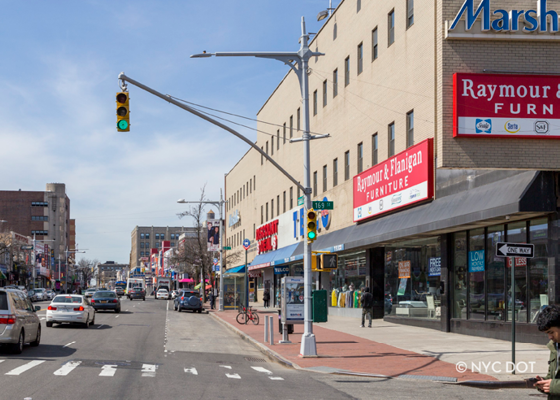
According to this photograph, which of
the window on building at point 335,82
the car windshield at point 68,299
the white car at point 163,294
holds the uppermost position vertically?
the window on building at point 335,82

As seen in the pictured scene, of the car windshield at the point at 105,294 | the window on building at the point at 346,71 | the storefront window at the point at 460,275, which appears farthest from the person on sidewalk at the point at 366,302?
the car windshield at the point at 105,294

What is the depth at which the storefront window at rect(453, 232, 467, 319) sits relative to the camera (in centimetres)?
2375

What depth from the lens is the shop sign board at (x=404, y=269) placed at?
1117 inches

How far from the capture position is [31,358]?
1620cm

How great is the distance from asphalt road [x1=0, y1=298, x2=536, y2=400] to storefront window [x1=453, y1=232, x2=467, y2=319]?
7.90 metres

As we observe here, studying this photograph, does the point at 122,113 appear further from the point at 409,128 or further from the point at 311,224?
the point at 409,128

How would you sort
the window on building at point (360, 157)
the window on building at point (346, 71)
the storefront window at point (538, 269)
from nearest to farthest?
the storefront window at point (538, 269), the window on building at point (360, 157), the window on building at point (346, 71)

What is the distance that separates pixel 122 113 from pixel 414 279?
52.3 ft

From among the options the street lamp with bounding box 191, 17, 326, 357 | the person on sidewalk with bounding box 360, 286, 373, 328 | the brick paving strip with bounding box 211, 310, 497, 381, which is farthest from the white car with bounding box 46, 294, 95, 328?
the street lamp with bounding box 191, 17, 326, 357

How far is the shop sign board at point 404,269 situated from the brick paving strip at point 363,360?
6.48 meters

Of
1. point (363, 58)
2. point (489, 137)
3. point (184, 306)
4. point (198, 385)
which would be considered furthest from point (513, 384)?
point (184, 306)

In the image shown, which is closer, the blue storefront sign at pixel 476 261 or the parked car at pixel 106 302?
the blue storefront sign at pixel 476 261

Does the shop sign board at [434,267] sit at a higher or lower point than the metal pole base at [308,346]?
higher

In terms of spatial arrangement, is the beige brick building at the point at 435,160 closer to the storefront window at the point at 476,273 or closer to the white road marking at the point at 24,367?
the storefront window at the point at 476,273
